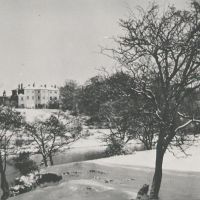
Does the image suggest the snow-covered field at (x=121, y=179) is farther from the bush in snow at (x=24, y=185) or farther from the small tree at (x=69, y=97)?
the small tree at (x=69, y=97)

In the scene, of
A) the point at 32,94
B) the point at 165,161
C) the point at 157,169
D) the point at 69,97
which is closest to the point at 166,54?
the point at 157,169

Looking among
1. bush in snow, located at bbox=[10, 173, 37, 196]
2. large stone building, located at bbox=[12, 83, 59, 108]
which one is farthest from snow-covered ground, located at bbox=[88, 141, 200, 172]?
large stone building, located at bbox=[12, 83, 59, 108]

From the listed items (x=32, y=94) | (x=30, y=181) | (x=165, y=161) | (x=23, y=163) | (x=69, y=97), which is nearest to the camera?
(x=30, y=181)

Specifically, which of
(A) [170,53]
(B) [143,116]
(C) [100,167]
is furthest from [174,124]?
(C) [100,167]

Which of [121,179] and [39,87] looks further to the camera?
[39,87]

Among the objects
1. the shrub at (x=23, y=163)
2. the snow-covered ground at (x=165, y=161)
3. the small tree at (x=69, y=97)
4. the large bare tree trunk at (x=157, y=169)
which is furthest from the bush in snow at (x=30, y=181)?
the small tree at (x=69, y=97)

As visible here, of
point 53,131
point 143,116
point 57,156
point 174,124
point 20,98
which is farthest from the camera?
point 20,98

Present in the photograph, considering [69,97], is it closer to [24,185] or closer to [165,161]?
[165,161]

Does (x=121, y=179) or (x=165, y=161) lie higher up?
(x=165, y=161)

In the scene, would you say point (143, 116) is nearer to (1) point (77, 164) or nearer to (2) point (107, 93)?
(2) point (107, 93)

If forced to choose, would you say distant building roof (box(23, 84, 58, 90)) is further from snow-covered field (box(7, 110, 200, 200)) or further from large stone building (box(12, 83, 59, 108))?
snow-covered field (box(7, 110, 200, 200))

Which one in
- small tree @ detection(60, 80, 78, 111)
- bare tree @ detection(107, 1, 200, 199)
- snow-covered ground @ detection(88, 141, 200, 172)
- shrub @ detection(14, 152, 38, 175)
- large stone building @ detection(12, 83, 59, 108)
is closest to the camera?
bare tree @ detection(107, 1, 200, 199)
